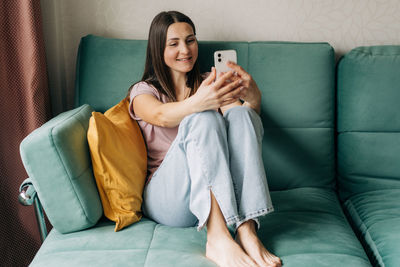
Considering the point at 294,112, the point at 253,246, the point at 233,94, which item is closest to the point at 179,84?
the point at 233,94

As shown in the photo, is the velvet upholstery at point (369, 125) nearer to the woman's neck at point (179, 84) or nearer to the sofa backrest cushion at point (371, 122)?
the sofa backrest cushion at point (371, 122)

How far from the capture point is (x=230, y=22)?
171cm

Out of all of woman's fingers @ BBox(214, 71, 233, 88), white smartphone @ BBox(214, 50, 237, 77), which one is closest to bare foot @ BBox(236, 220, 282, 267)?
woman's fingers @ BBox(214, 71, 233, 88)

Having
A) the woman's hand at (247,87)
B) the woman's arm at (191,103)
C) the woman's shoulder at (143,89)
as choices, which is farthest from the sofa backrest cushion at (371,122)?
the woman's shoulder at (143,89)

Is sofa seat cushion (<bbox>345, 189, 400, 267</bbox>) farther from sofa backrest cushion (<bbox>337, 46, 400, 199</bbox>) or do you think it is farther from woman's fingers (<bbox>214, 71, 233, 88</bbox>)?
woman's fingers (<bbox>214, 71, 233, 88</bbox>)

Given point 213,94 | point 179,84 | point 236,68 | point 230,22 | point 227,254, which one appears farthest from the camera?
point 230,22

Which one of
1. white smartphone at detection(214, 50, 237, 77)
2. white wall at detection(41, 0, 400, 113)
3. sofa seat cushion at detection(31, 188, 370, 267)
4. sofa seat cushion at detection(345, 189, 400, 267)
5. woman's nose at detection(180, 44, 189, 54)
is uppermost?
white wall at detection(41, 0, 400, 113)

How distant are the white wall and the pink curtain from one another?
0.62 ft

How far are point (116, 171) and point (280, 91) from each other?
74 cm

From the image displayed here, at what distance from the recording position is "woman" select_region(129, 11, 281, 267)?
1030 millimetres

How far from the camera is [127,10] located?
66.2 inches

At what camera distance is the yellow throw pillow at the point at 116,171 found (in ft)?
3.70

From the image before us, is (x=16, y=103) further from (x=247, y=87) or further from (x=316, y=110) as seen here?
(x=316, y=110)

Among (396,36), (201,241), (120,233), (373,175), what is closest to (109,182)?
(120,233)
